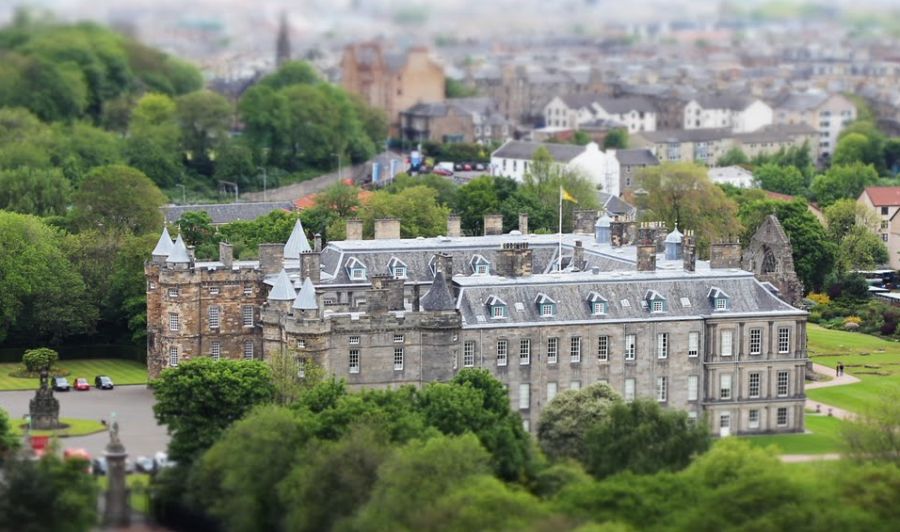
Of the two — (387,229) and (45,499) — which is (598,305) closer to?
(387,229)

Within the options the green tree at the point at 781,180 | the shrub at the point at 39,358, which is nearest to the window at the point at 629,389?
the shrub at the point at 39,358

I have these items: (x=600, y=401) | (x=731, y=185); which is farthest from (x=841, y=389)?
(x=731, y=185)

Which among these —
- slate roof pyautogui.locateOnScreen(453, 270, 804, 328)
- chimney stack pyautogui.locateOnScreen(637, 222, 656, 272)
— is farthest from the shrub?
chimney stack pyautogui.locateOnScreen(637, 222, 656, 272)

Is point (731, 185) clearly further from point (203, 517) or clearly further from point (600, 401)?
point (203, 517)

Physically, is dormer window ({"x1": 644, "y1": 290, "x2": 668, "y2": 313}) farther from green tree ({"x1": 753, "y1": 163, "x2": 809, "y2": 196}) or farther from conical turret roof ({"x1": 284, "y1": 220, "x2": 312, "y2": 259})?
green tree ({"x1": 753, "y1": 163, "x2": 809, "y2": 196})

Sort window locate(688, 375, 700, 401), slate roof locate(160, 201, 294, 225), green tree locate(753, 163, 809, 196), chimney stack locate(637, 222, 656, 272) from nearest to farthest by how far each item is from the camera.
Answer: window locate(688, 375, 700, 401), chimney stack locate(637, 222, 656, 272), slate roof locate(160, 201, 294, 225), green tree locate(753, 163, 809, 196)

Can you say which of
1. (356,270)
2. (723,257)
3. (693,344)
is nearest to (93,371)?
(356,270)
